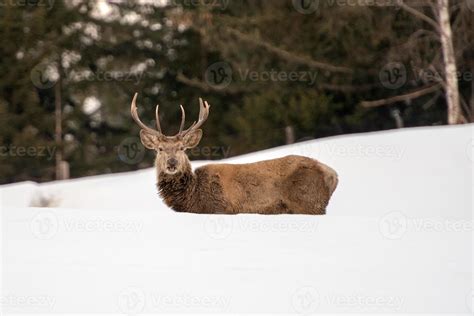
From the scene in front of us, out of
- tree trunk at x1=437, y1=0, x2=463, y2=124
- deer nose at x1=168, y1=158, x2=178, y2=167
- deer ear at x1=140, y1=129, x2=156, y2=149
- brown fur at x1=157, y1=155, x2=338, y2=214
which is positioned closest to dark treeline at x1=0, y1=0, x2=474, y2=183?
tree trunk at x1=437, y1=0, x2=463, y2=124

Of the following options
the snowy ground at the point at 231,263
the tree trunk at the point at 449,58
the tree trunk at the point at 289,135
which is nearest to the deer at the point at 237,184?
the snowy ground at the point at 231,263

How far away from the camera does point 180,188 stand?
9680 millimetres

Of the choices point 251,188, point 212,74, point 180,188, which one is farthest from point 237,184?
point 212,74

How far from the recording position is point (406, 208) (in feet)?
36.1

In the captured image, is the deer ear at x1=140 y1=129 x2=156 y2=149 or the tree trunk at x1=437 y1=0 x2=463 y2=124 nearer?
the deer ear at x1=140 y1=129 x2=156 y2=149

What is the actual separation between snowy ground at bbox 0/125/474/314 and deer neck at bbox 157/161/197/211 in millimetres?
734

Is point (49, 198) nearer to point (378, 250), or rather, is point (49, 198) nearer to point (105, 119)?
point (378, 250)

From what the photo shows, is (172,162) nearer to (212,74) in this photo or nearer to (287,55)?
(287,55)

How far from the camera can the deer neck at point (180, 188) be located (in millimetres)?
9648

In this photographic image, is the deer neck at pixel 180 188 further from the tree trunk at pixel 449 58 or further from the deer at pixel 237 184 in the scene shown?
the tree trunk at pixel 449 58

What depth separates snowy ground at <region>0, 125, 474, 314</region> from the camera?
683 cm

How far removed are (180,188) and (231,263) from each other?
2.31 m

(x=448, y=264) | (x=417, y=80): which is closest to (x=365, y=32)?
(x=417, y=80)

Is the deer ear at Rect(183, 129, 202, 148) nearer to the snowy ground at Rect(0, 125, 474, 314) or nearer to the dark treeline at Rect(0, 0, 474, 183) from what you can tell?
the snowy ground at Rect(0, 125, 474, 314)
